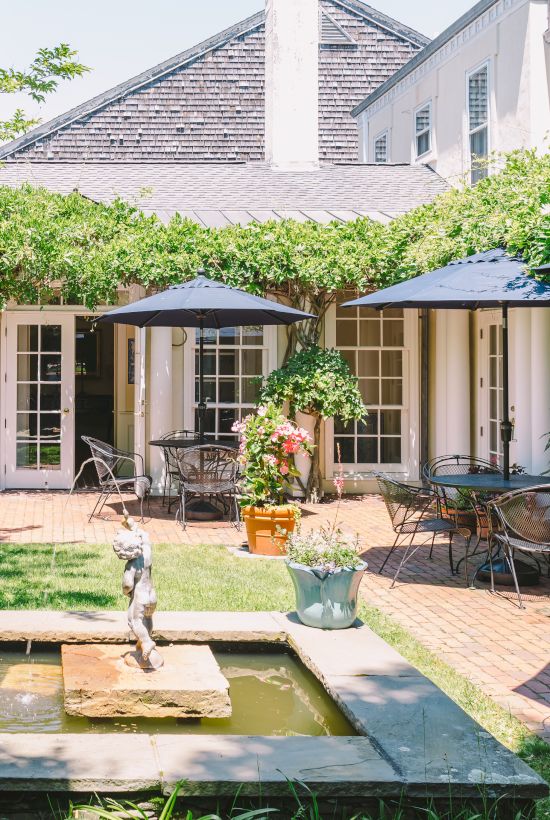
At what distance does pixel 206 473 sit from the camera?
394 inches

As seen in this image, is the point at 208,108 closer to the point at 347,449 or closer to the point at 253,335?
the point at 253,335

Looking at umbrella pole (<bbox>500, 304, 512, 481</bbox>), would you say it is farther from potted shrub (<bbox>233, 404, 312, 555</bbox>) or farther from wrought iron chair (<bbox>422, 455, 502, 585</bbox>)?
potted shrub (<bbox>233, 404, 312, 555</bbox>)

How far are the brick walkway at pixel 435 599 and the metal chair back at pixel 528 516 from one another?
44 centimetres

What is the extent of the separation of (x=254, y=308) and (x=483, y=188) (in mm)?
2854

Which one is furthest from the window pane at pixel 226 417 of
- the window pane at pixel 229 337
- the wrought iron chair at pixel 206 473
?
the wrought iron chair at pixel 206 473

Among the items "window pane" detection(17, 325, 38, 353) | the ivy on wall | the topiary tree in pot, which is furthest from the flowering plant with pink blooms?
"window pane" detection(17, 325, 38, 353)

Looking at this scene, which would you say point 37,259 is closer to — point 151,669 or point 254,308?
point 254,308

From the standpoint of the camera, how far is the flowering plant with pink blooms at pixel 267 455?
27.8ft

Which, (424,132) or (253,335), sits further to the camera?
(424,132)

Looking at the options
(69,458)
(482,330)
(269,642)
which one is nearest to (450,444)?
(482,330)

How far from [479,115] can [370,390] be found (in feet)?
12.6

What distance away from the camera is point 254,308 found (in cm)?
952

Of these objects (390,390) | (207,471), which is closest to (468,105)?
(390,390)

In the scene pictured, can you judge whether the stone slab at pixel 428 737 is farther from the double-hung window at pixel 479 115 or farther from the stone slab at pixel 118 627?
the double-hung window at pixel 479 115
